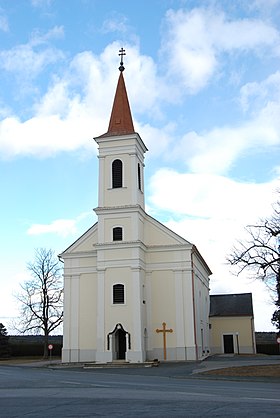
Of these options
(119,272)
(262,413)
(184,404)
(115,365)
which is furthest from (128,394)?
(119,272)

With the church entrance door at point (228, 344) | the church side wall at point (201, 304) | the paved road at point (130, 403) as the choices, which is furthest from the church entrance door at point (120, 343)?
the paved road at point (130, 403)

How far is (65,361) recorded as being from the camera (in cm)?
3962

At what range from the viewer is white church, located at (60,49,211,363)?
3759 cm

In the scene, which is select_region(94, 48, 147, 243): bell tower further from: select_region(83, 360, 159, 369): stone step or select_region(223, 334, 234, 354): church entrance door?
select_region(223, 334, 234, 354): church entrance door

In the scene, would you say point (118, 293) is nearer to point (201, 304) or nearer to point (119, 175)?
point (119, 175)

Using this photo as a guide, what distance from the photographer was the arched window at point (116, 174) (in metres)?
40.6

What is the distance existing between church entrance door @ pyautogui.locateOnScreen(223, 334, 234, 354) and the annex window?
2059 centimetres

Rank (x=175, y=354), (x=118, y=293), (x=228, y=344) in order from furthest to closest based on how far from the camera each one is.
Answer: (x=228, y=344) < (x=175, y=354) < (x=118, y=293)

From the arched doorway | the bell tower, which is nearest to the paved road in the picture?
the arched doorway

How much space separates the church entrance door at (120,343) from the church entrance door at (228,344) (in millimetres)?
19589

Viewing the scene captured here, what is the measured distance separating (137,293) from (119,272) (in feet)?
6.76

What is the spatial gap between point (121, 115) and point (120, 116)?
113 mm

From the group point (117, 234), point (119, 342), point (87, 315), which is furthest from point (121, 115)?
point (119, 342)

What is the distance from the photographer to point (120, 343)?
125ft
